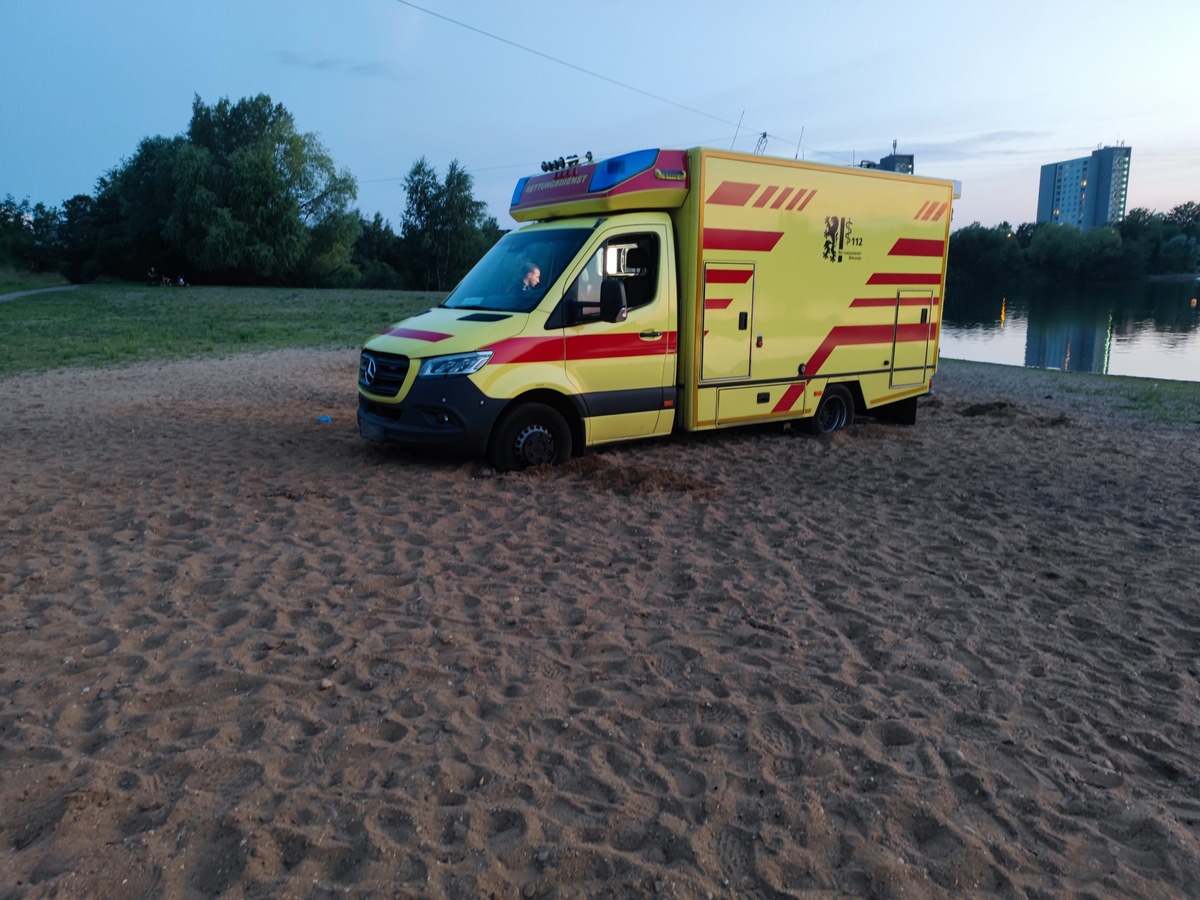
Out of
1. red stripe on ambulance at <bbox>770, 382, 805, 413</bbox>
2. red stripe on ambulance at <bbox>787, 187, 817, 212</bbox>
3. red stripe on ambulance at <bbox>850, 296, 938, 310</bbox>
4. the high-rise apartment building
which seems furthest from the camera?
the high-rise apartment building

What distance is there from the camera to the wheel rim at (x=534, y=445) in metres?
8.71

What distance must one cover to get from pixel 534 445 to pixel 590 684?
4.51 m

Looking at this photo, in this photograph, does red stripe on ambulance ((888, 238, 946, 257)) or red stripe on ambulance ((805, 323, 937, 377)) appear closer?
red stripe on ambulance ((805, 323, 937, 377))

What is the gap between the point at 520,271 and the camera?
9.19m

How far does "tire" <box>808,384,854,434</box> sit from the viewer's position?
36.1 ft

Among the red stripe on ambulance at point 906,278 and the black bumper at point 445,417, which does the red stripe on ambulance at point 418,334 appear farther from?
the red stripe on ambulance at point 906,278

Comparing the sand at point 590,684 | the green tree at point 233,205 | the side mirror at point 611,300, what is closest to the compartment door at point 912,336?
the sand at point 590,684

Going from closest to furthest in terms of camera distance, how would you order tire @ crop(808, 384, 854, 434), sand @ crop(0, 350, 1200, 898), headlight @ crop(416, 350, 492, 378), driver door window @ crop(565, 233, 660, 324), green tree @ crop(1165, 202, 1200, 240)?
1. sand @ crop(0, 350, 1200, 898)
2. headlight @ crop(416, 350, 492, 378)
3. driver door window @ crop(565, 233, 660, 324)
4. tire @ crop(808, 384, 854, 434)
5. green tree @ crop(1165, 202, 1200, 240)

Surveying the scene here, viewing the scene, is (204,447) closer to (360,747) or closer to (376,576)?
(376,576)

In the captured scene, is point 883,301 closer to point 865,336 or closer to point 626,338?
point 865,336

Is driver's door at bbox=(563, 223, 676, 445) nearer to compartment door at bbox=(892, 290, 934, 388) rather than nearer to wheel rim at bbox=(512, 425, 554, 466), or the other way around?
wheel rim at bbox=(512, 425, 554, 466)

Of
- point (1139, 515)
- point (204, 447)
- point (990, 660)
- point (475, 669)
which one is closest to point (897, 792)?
point (990, 660)

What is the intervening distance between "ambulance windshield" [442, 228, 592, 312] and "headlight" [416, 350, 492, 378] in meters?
0.74

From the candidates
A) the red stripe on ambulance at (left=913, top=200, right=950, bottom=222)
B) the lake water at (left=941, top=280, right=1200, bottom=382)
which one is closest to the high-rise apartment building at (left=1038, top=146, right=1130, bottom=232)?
the lake water at (left=941, top=280, right=1200, bottom=382)
